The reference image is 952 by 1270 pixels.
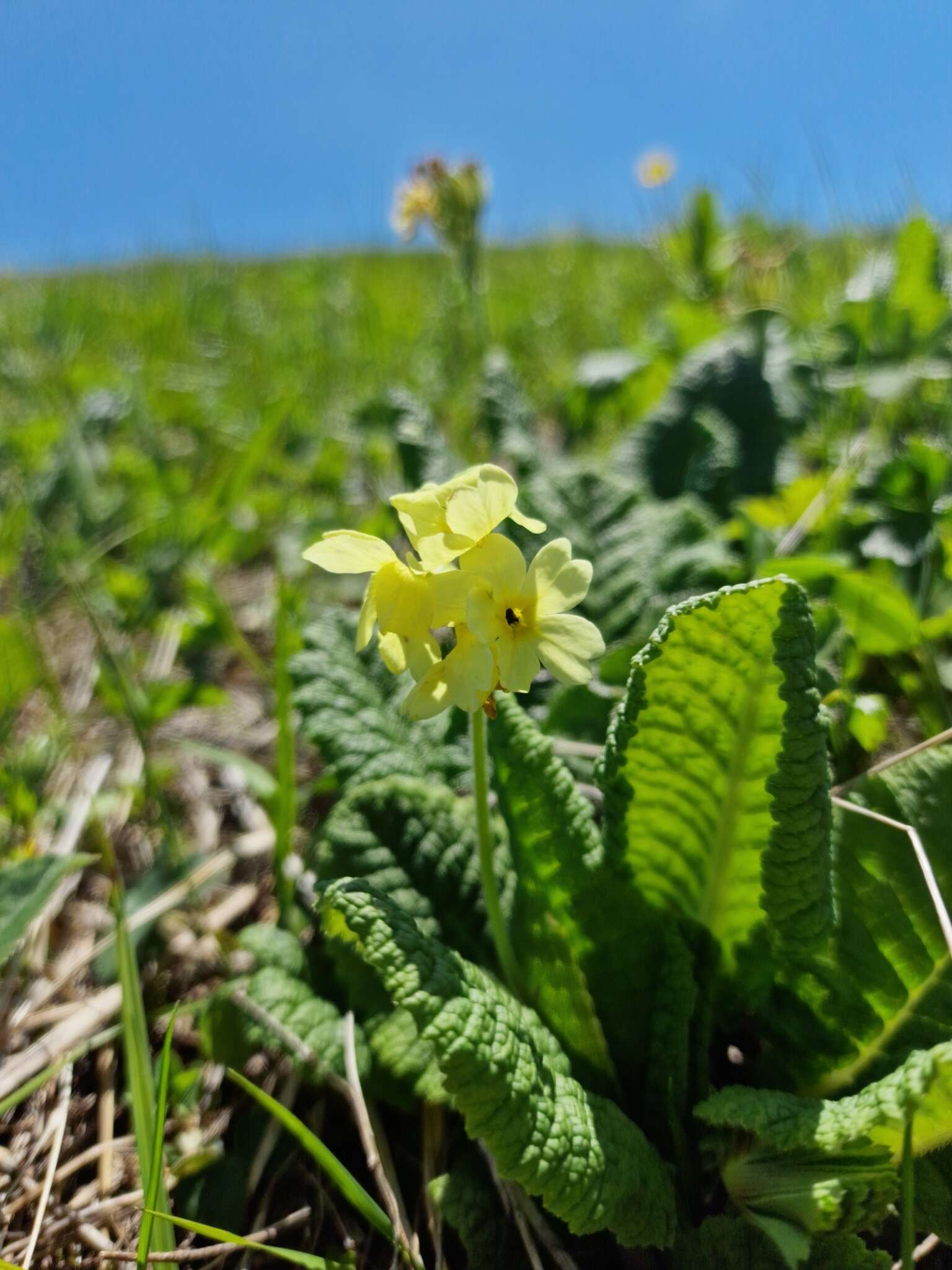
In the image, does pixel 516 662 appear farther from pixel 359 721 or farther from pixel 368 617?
pixel 359 721

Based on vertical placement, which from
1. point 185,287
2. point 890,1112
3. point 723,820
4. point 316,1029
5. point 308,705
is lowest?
point 316,1029

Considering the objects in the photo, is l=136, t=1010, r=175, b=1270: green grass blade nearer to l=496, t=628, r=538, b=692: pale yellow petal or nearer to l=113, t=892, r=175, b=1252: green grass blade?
l=113, t=892, r=175, b=1252: green grass blade

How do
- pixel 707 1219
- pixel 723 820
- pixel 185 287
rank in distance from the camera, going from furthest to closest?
1. pixel 185 287
2. pixel 723 820
3. pixel 707 1219

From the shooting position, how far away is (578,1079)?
4.09 feet

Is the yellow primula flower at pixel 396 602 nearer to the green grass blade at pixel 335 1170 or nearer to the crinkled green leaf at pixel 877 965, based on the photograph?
the green grass blade at pixel 335 1170

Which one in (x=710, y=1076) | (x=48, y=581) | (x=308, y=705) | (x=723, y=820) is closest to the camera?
(x=723, y=820)

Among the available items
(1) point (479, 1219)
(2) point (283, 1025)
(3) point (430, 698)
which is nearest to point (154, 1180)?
(2) point (283, 1025)

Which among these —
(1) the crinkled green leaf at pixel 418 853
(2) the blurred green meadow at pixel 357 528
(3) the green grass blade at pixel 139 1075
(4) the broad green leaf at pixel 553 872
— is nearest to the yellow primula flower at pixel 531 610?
(4) the broad green leaf at pixel 553 872

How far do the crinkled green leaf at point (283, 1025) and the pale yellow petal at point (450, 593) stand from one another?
2.05 ft

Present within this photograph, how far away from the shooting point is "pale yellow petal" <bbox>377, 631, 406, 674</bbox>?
100 cm

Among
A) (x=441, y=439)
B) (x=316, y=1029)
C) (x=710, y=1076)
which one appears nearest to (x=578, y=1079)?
(x=710, y=1076)

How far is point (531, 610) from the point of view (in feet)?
3.24

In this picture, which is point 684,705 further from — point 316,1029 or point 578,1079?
point 316,1029

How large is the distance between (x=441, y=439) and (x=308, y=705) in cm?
82
